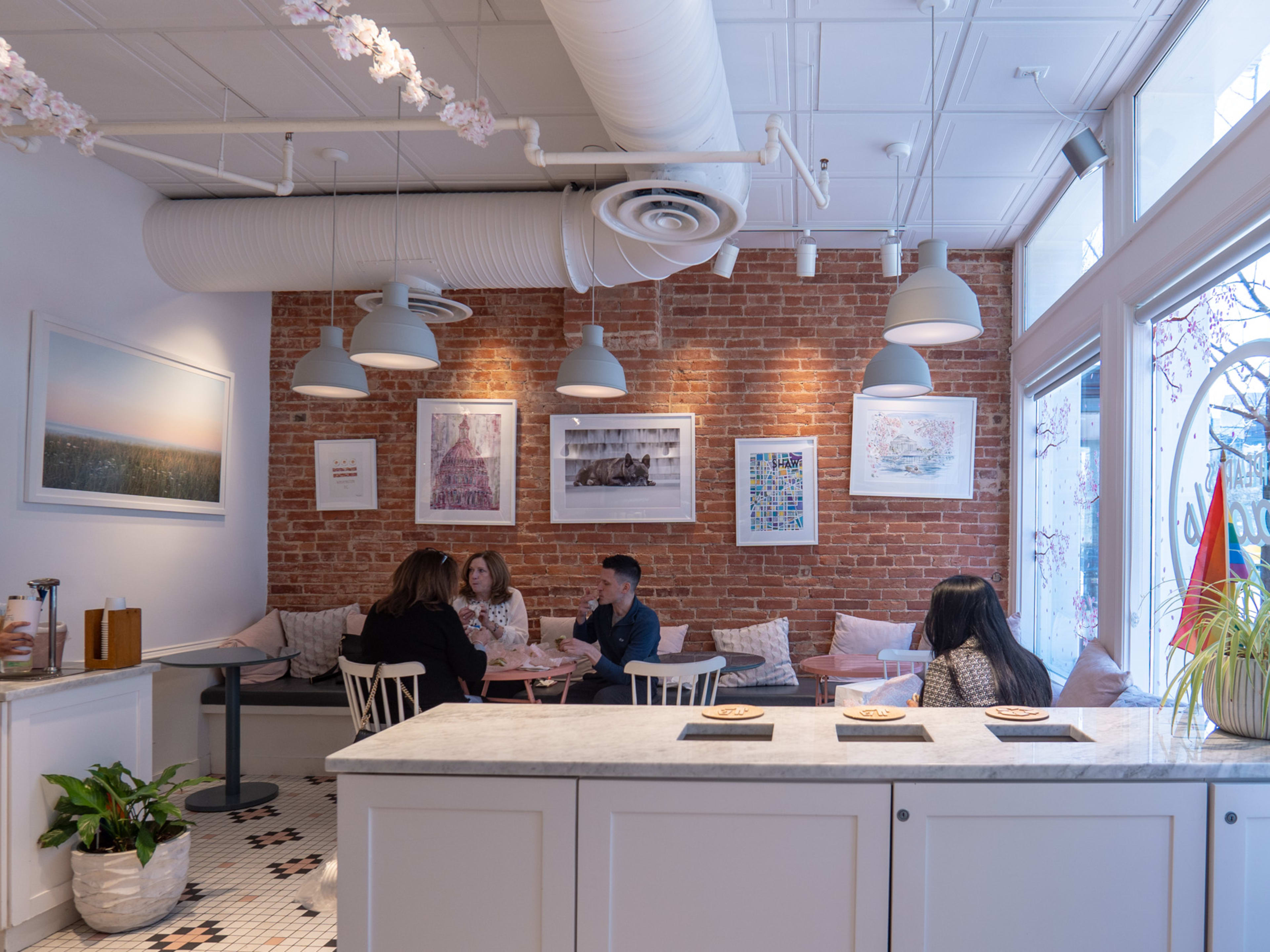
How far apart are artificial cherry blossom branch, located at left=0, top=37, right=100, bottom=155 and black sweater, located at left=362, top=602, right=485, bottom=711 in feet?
7.30

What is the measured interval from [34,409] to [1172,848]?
15.6ft

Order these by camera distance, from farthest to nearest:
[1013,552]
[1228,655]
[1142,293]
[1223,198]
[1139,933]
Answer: [1013,552] → [1142,293] → [1223,198] → [1228,655] → [1139,933]

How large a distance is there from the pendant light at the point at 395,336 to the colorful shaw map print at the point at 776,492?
101 inches

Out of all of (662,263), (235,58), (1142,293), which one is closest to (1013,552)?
(1142,293)

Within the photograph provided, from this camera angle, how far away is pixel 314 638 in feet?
19.8

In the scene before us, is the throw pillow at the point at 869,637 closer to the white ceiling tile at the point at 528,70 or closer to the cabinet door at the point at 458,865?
the white ceiling tile at the point at 528,70

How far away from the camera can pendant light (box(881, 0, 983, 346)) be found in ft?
10.3

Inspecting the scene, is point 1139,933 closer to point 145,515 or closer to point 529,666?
point 529,666

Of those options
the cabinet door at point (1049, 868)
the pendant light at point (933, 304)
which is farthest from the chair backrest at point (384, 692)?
the pendant light at point (933, 304)

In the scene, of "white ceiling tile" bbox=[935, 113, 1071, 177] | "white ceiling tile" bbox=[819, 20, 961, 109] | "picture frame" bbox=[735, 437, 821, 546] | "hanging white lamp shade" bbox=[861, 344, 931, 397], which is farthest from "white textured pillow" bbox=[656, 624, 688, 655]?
"white ceiling tile" bbox=[819, 20, 961, 109]

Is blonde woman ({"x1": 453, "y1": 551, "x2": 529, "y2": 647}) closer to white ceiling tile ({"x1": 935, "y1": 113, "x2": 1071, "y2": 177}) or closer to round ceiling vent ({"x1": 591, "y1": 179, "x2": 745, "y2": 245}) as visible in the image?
round ceiling vent ({"x1": 591, "y1": 179, "x2": 745, "y2": 245})

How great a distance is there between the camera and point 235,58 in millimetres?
3836

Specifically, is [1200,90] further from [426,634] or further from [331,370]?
[331,370]

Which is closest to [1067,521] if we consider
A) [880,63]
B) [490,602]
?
[880,63]
